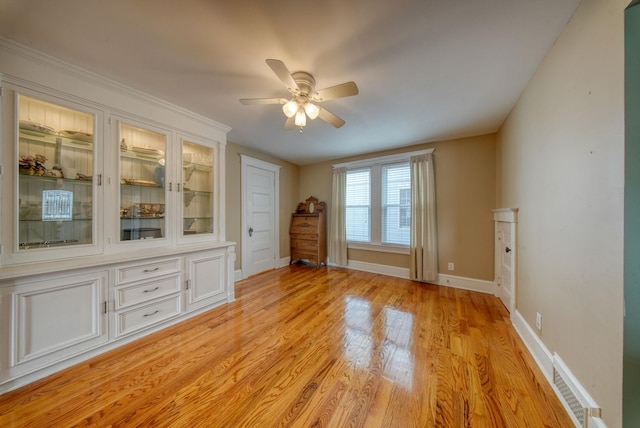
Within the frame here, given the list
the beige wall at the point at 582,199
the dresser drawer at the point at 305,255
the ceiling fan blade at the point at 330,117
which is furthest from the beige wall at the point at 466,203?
the dresser drawer at the point at 305,255

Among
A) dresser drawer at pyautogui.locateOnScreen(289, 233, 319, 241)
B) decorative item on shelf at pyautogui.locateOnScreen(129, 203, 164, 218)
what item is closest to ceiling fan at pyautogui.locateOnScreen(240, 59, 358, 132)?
decorative item on shelf at pyautogui.locateOnScreen(129, 203, 164, 218)

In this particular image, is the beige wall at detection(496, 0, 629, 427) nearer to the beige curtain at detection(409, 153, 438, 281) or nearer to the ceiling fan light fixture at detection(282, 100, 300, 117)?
the beige curtain at detection(409, 153, 438, 281)

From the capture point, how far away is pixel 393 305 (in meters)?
2.83

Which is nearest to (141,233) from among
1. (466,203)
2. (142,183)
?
(142,183)

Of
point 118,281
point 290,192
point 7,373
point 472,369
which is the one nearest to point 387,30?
point 472,369

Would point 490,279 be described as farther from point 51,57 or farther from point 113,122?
point 51,57

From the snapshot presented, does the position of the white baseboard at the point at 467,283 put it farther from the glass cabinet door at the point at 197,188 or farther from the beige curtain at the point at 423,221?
the glass cabinet door at the point at 197,188

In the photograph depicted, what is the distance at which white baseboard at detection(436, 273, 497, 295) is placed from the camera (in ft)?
10.6

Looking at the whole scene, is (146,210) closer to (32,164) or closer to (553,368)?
(32,164)

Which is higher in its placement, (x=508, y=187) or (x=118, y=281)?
(x=508, y=187)

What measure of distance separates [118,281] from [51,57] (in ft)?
6.25

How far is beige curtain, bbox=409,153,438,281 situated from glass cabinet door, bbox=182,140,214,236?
3259 millimetres

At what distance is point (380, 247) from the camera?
4211 mm

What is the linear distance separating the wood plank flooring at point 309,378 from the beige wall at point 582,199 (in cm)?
46
